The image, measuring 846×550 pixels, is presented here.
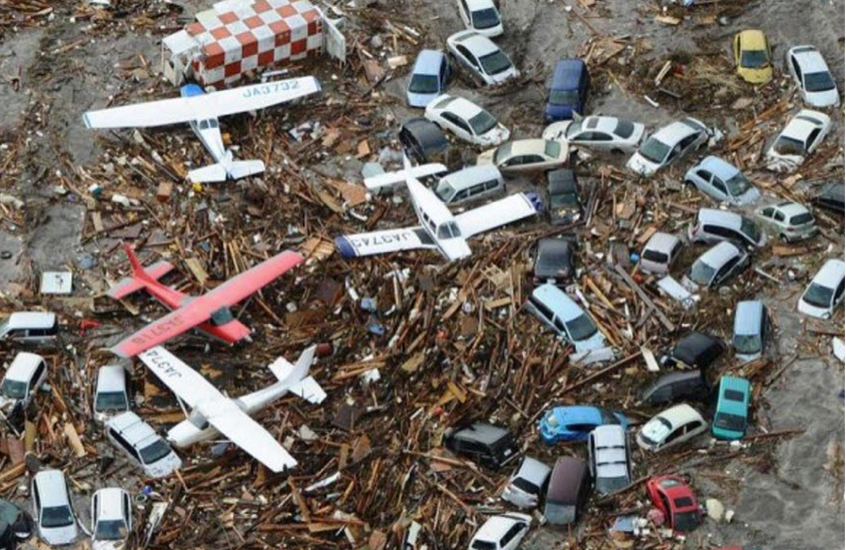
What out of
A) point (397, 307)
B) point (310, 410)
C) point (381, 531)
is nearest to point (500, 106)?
point (397, 307)

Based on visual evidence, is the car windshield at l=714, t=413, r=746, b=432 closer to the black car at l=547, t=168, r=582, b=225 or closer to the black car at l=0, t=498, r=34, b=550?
the black car at l=547, t=168, r=582, b=225

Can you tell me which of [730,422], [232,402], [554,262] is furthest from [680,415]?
[232,402]

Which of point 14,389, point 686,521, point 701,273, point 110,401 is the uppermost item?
point 701,273

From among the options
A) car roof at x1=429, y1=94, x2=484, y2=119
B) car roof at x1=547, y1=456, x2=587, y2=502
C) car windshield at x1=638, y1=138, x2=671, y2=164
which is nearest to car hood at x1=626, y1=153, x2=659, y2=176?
car windshield at x1=638, y1=138, x2=671, y2=164

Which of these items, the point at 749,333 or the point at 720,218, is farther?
the point at 720,218

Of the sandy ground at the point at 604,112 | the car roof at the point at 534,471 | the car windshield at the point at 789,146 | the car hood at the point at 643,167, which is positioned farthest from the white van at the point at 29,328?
the car windshield at the point at 789,146

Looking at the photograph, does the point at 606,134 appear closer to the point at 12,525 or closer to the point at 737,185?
the point at 737,185

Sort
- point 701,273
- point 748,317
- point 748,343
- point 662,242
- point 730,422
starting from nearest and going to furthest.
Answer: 1. point 730,422
2. point 748,343
3. point 748,317
4. point 701,273
5. point 662,242

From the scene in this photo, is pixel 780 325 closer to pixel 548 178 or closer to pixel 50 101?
pixel 548 178
